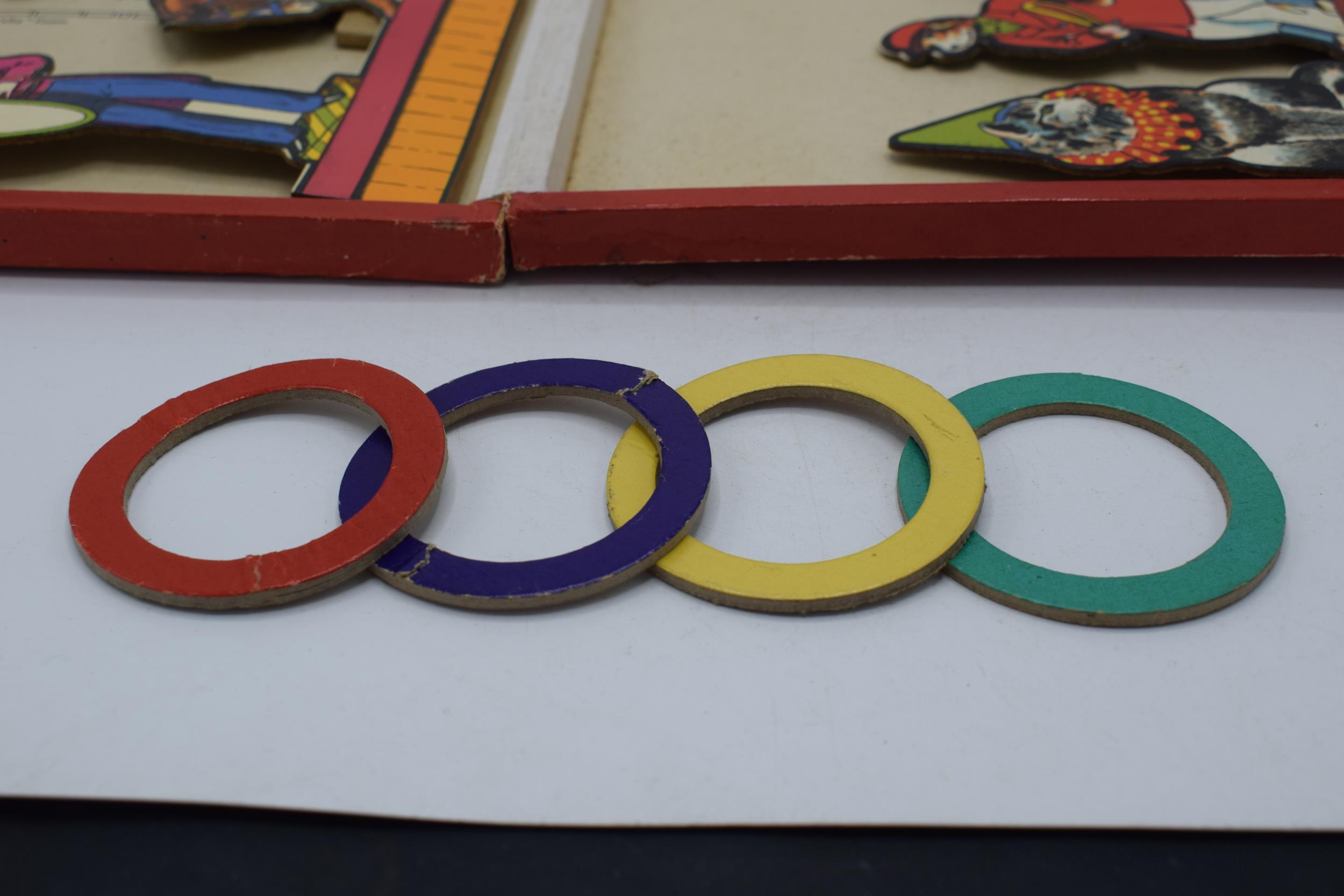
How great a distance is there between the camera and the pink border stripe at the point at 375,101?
2.32 metres

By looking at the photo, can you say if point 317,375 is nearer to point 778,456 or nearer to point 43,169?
point 778,456

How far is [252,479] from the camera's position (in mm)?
1828

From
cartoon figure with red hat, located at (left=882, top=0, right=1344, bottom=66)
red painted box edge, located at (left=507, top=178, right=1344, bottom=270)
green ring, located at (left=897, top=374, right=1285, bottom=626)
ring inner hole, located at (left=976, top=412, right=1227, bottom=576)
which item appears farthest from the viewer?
cartoon figure with red hat, located at (left=882, top=0, right=1344, bottom=66)

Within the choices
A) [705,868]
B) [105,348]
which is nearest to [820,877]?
[705,868]

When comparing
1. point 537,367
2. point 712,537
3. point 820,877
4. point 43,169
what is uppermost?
point 43,169

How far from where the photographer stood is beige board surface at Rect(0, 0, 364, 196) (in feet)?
8.14

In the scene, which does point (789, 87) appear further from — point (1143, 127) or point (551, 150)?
point (1143, 127)

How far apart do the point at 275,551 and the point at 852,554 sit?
3.09 feet

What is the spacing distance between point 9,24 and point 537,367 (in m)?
2.28

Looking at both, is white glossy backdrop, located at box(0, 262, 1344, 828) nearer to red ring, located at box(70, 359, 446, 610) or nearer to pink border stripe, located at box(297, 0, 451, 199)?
red ring, located at box(70, 359, 446, 610)

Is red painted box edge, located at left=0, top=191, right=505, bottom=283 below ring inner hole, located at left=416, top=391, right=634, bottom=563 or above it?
above

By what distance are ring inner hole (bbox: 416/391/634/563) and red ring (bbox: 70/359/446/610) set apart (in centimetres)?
11

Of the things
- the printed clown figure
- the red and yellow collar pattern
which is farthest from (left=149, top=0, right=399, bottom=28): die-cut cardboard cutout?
the red and yellow collar pattern

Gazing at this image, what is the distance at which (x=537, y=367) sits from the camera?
1.91m
